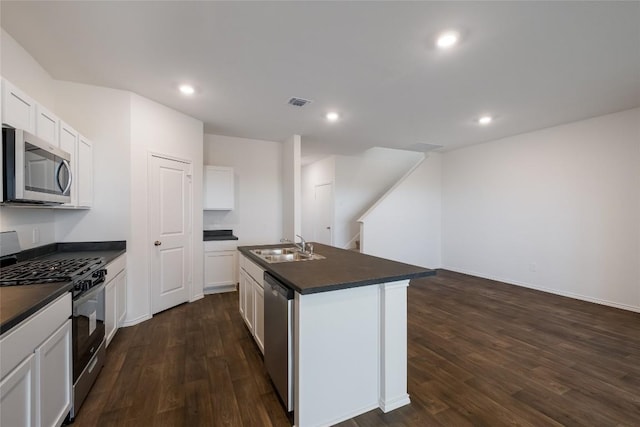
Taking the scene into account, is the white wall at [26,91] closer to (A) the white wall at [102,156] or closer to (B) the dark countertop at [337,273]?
(A) the white wall at [102,156]

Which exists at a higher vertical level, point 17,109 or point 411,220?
point 17,109

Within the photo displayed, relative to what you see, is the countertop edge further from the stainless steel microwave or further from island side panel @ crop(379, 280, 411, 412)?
island side panel @ crop(379, 280, 411, 412)

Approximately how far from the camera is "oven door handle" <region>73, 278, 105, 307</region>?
1.73 metres

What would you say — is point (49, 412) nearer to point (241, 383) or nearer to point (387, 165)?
point (241, 383)

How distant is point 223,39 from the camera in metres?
2.16

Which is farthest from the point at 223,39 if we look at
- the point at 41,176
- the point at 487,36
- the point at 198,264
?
the point at 198,264

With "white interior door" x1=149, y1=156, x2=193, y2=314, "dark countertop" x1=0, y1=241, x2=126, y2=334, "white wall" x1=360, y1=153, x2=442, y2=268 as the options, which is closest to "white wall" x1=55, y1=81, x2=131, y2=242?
"white interior door" x1=149, y1=156, x2=193, y2=314

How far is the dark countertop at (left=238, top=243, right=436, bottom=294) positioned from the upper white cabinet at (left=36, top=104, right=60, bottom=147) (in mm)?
1851

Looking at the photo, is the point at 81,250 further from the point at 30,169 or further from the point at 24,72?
the point at 24,72

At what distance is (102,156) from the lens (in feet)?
9.94

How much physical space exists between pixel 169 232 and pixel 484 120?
473cm

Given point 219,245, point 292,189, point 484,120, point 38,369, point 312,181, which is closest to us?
point 38,369

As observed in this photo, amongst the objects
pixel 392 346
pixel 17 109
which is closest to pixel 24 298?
pixel 17 109

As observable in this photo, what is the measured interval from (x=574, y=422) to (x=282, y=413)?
187 cm
